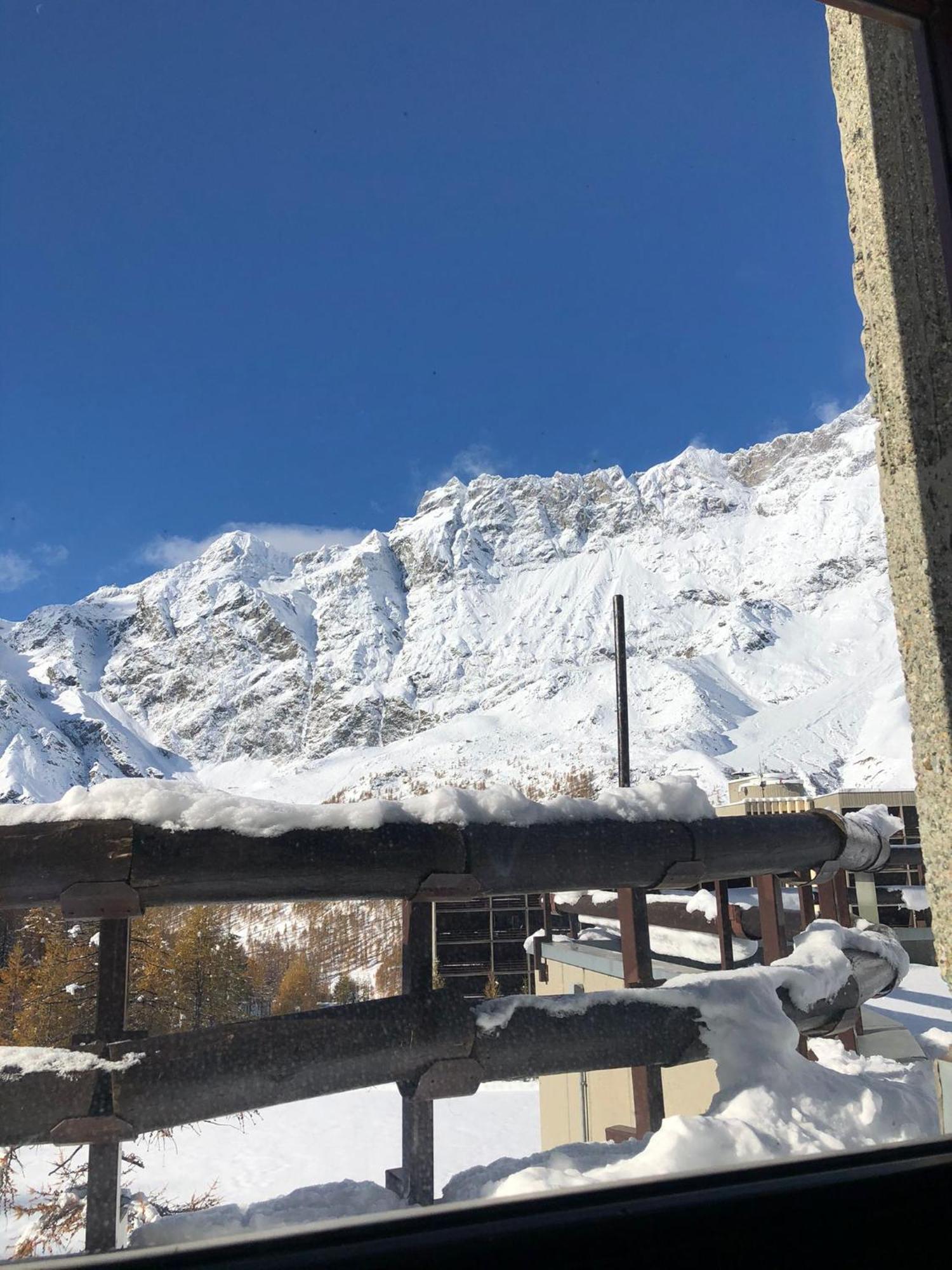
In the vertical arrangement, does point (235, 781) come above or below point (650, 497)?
below

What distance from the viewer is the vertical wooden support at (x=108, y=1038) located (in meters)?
1.49

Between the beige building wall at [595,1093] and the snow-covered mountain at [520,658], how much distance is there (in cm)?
9888

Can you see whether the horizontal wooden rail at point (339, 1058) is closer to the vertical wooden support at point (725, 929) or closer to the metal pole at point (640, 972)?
the metal pole at point (640, 972)

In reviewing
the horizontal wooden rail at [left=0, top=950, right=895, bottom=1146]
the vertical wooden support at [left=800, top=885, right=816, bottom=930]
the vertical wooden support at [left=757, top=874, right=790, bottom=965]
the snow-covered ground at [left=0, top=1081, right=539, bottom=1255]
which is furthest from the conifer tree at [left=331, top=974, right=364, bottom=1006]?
the horizontal wooden rail at [left=0, top=950, right=895, bottom=1146]

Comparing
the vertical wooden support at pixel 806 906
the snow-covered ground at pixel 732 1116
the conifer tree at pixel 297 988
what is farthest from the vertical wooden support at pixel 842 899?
the conifer tree at pixel 297 988

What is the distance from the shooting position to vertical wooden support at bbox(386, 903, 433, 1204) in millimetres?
1703

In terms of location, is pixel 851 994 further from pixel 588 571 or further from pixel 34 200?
pixel 588 571

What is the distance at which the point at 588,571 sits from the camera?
183 m

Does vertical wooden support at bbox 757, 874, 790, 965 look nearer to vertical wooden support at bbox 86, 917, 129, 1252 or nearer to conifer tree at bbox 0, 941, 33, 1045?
vertical wooden support at bbox 86, 917, 129, 1252

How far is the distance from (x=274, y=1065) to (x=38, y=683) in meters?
191

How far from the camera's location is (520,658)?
173 m

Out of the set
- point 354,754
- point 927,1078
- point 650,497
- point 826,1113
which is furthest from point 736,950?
point 650,497

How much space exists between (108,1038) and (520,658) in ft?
565

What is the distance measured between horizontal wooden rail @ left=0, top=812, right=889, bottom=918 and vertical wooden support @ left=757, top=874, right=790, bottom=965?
0.93 metres
